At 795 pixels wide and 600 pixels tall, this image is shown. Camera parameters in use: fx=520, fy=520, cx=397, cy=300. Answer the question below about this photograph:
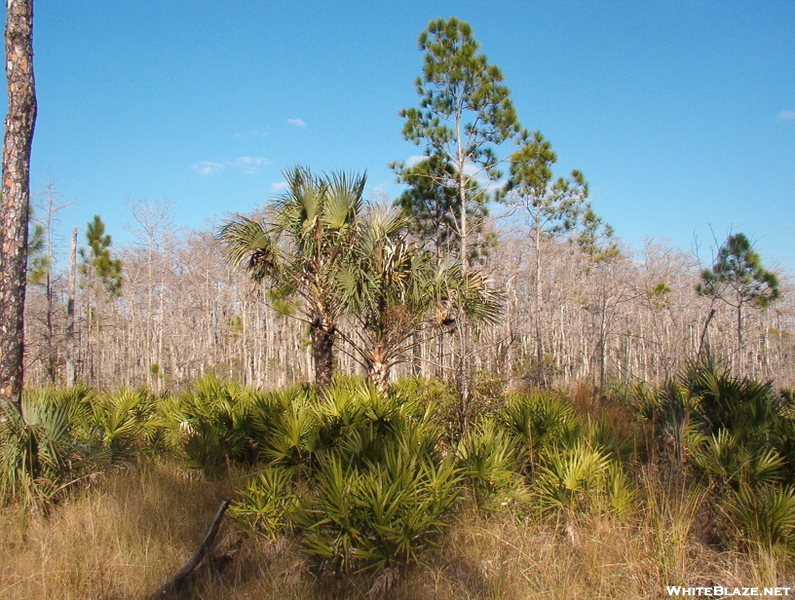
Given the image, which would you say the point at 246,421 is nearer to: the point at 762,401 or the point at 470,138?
the point at 762,401

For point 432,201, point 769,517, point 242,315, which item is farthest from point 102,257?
point 769,517

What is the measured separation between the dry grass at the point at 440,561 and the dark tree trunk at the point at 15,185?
6.96ft

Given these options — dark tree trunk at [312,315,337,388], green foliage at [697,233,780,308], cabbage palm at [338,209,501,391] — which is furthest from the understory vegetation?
green foliage at [697,233,780,308]

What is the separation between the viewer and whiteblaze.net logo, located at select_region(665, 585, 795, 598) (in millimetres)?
3651

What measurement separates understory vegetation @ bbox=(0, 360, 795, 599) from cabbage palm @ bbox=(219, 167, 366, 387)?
3.79 metres

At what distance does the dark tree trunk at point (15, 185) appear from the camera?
6227 mm

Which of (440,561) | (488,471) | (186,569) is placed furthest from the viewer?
(488,471)

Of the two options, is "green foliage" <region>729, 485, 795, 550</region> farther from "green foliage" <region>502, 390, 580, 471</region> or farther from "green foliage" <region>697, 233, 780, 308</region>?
"green foliage" <region>697, 233, 780, 308</region>

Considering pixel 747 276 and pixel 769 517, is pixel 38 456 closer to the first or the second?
pixel 769 517

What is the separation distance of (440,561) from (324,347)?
7070 mm

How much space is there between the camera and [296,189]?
11.3m

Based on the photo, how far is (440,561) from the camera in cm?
435

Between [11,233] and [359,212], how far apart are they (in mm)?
6776

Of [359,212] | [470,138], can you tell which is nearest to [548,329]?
[470,138]
